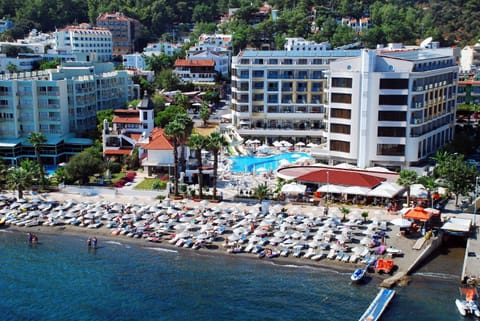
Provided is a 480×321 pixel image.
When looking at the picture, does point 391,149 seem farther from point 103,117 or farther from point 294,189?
point 103,117

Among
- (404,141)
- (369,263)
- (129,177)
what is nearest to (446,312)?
(369,263)

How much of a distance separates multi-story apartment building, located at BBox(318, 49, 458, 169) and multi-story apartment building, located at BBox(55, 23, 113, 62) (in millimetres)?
98561

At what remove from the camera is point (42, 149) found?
90938mm

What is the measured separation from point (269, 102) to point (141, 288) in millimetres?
60315

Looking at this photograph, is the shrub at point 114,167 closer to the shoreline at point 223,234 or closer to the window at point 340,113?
the shoreline at point 223,234

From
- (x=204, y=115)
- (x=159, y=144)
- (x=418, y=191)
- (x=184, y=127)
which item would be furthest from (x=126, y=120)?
(x=418, y=191)

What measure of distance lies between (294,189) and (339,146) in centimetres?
1581

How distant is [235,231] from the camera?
61781 mm

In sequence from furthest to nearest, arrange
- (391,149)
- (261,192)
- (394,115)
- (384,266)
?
(391,149) < (394,115) < (261,192) < (384,266)

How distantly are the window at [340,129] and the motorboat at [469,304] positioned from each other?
36.8 m

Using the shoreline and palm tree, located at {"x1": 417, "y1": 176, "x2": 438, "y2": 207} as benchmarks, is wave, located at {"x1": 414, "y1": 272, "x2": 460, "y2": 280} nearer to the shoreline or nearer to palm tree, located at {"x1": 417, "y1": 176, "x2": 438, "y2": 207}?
the shoreline

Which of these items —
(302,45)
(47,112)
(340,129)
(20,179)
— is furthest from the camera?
(302,45)

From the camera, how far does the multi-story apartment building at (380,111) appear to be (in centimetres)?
7956

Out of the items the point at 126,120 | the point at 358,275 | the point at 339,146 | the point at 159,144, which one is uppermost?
the point at 126,120
